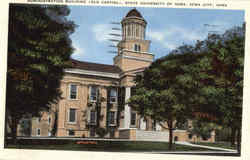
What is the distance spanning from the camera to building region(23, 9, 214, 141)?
17.3m

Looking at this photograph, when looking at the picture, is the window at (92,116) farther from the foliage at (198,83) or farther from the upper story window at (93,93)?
the foliage at (198,83)

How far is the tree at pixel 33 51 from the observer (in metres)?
16.1

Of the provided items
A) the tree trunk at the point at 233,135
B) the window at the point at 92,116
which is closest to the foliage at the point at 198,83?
the tree trunk at the point at 233,135

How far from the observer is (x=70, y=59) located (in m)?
17.2

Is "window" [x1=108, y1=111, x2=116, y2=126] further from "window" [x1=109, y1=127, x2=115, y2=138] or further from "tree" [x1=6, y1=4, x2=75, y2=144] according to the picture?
"tree" [x1=6, y1=4, x2=75, y2=144]

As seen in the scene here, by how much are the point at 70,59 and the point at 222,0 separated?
849cm

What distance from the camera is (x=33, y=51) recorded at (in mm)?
16406

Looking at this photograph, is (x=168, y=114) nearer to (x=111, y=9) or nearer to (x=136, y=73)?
(x=136, y=73)

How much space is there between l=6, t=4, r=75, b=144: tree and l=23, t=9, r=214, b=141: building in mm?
1016

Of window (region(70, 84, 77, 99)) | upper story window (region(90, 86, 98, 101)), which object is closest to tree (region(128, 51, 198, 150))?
upper story window (region(90, 86, 98, 101))

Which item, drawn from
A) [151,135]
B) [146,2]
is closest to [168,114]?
[151,135]

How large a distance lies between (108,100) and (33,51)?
522cm

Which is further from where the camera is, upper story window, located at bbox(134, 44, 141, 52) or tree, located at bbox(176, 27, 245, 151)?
upper story window, located at bbox(134, 44, 141, 52)

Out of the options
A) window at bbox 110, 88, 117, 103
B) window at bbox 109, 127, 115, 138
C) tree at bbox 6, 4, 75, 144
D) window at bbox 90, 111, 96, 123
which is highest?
tree at bbox 6, 4, 75, 144
